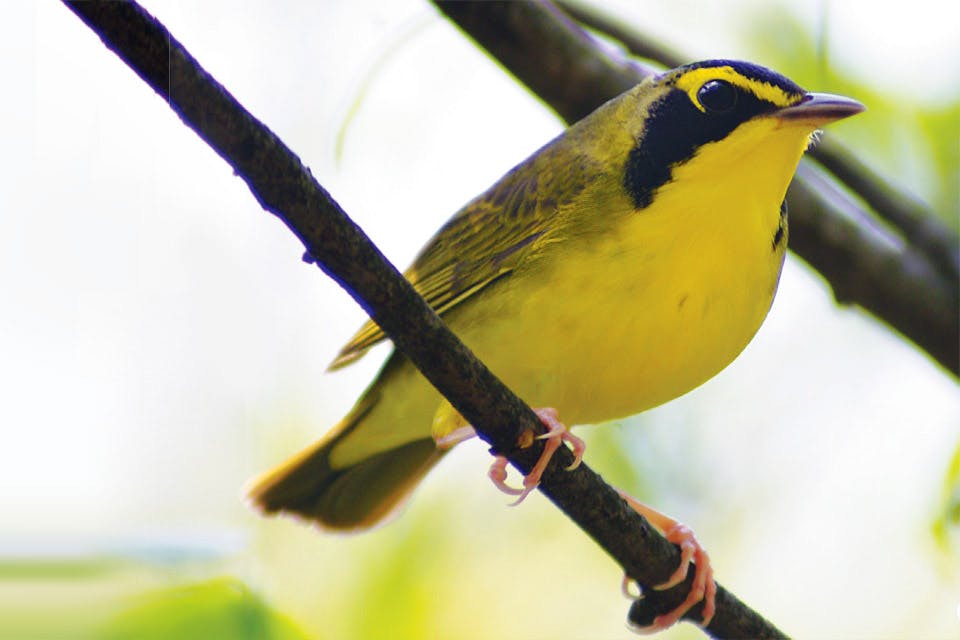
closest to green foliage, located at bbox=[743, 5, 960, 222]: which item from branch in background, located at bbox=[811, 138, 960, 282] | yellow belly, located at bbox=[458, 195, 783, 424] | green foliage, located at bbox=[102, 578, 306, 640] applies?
branch in background, located at bbox=[811, 138, 960, 282]

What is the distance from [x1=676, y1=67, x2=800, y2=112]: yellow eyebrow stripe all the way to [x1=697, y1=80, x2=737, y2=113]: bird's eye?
2cm

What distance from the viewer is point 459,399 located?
2568 millimetres

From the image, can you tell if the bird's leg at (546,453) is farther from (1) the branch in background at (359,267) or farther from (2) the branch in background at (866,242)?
(2) the branch in background at (866,242)

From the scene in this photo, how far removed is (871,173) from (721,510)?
76.3 inches

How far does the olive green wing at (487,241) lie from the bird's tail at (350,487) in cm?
76

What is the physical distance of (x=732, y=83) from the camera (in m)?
3.73

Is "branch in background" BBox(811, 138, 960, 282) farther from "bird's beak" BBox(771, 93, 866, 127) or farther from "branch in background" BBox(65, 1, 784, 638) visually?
"branch in background" BBox(65, 1, 784, 638)

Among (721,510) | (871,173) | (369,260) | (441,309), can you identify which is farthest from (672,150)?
(721,510)

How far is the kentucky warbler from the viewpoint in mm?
3447

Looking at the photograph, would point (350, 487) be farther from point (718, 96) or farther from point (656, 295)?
point (718, 96)

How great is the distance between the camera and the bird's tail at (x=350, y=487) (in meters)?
4.66

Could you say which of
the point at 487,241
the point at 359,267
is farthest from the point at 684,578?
the point at 359,267

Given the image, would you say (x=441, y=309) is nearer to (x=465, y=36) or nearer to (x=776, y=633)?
(x=465, y=36)

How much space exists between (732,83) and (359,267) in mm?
1960
